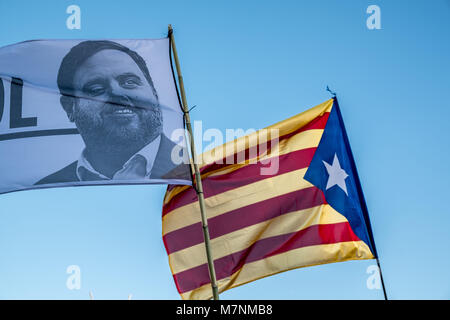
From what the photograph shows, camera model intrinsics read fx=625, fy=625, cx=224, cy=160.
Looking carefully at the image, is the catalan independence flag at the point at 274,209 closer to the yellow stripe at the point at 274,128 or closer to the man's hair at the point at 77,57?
the yellow stripe at the point at 274,128

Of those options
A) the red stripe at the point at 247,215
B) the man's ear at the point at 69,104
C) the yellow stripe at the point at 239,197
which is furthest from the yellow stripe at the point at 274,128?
the man's ear at the point at 69,104

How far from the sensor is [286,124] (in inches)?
629

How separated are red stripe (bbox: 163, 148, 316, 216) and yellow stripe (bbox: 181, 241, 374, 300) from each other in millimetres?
2052

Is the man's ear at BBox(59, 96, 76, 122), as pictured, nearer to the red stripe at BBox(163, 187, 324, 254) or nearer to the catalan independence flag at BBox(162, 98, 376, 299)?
the catalan independence flag at BBox(162, 98, 376, 299)

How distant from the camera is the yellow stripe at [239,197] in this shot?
1535cm

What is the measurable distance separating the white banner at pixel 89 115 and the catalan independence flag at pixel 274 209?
334 cm

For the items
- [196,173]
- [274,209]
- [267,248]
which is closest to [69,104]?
[196,173]

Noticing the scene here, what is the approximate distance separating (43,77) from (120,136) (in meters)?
2.38

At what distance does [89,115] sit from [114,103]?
580mm

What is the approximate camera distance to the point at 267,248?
1495 centimetres

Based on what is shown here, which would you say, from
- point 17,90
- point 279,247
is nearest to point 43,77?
point 17,90

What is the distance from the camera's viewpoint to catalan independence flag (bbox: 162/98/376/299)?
1477 centimetres
